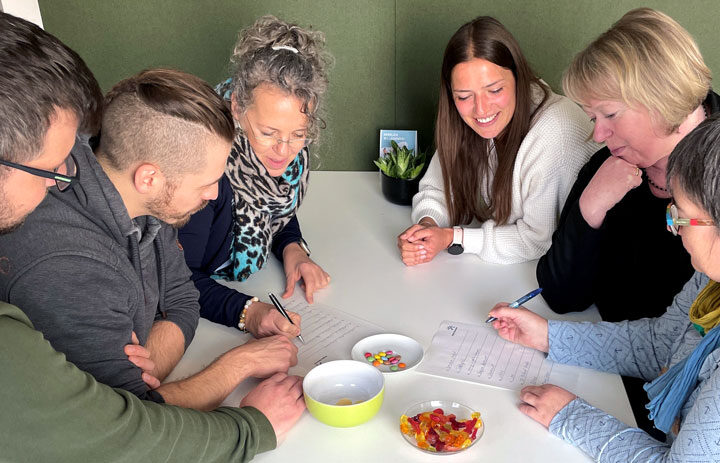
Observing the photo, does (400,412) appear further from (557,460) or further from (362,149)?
(362,149)

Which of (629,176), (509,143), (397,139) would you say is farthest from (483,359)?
(397,139)

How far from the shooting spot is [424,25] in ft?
7.29

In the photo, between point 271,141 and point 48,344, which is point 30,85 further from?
point 271,141

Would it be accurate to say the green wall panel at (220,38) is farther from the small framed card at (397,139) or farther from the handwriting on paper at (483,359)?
the handwriting on paper at (483,359)

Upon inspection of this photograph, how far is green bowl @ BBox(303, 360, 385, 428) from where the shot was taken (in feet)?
3.66

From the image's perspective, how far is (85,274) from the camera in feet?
3.35

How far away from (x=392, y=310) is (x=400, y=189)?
0.70 meters

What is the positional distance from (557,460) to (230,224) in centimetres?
95

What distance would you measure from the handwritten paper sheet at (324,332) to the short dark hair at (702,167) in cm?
71

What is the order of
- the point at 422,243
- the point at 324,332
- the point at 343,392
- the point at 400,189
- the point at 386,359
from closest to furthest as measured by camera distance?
the point at 343,392 < the point at 386,359 < the point at 324,332 < the point at 422,243 < the point at 400,189

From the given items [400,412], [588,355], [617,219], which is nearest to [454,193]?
[617,219]

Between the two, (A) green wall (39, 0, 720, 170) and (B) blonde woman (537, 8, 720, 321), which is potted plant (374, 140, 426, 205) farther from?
(B) blonde woman (537, 8, 720, 321)

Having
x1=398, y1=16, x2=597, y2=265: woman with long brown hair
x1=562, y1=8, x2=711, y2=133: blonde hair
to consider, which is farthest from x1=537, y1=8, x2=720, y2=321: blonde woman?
x1=398, y1=16, x2=597, y2=265: woman with long brown hair

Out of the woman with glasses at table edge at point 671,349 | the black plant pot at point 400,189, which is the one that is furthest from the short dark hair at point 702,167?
the black plant pot at point 400,189
